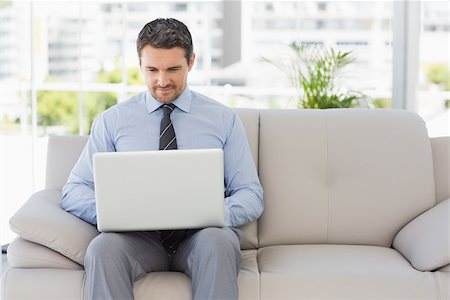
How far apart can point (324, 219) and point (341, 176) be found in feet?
0.60

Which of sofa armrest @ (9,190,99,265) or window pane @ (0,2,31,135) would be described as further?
window pane @ (0,2,31,135)

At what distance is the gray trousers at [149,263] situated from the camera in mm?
2432

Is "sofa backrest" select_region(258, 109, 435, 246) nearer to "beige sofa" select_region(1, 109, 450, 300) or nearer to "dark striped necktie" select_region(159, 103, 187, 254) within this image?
"beige sofa" select_region(1, 109, 450, 300)

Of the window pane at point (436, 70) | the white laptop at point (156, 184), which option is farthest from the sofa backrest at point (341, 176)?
the window pane at point (436, 70)

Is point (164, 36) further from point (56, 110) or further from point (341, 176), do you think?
point (56, 110)

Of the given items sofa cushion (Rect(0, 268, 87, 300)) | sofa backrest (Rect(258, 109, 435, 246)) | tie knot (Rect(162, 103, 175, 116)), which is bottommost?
sofa cushion (Rect(0, 268, 87, 300))

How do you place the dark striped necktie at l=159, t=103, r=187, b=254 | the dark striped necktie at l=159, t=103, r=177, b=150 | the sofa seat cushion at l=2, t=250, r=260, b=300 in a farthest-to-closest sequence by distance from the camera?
1. the dark striped necktie at l=159, t=103, r=177, b=150
2. the dark striped necktie at l=159, t=103, r=187, b=254
3. the sofa seat cushion at l=2, t=250, r=260, b=300

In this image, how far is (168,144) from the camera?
289cm

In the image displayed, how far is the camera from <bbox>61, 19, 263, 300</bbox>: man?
8.14 ft

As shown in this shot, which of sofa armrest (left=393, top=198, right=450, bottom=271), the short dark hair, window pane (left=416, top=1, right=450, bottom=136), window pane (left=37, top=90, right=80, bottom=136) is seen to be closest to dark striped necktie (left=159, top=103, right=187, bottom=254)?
the short dark hair

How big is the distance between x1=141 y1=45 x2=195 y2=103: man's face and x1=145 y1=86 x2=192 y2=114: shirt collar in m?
0.04

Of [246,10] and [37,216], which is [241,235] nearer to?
[37,216]

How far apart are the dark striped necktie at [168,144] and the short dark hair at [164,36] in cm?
23

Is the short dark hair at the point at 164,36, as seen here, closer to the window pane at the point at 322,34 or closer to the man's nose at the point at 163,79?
the man's nose at the point at 163,79
